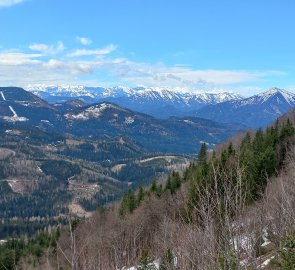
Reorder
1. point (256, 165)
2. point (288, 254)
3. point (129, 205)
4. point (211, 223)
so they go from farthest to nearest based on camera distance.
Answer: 1. point (129, 205)
2. point (256, 165)
3. point (211, 223)
4. point (288, 254)

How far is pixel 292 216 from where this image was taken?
16.5 meters

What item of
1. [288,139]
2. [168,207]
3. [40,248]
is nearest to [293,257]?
[168,207]

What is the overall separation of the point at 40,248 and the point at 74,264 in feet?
279

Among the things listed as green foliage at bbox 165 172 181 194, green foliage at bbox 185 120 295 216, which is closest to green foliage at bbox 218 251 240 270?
green foliage at bbox 185 120 295 216

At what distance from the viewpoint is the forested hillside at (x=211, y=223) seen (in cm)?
1245

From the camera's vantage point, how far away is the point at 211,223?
40.1ft

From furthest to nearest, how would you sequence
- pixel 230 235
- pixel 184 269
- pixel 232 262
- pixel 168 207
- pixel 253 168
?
pixel 168 207 < pixel 253 168 < pixel 184 269 < pixel 230 235 < pixel 232 262

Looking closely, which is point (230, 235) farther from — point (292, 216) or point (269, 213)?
point (269, 213)

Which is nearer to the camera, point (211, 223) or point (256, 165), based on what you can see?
point (211, 223)

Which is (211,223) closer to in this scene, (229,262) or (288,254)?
(229,262)

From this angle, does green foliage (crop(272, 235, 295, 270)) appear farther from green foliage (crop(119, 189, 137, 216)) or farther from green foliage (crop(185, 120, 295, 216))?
green foliage (crop(119, 189, 137, 216))

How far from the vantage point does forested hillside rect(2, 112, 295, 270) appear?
12445 millimetres

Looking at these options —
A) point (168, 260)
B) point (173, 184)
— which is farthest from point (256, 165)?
point (168, 260)

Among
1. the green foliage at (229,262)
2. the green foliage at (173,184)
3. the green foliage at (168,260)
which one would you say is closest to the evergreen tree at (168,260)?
the green foliage at (168,260)
